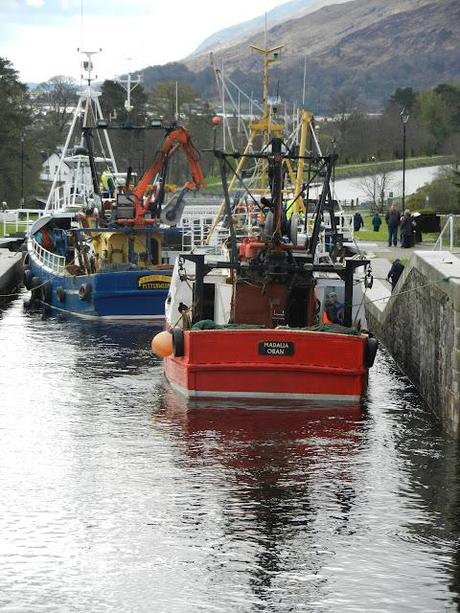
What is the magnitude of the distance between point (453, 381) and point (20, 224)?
53.1 metres

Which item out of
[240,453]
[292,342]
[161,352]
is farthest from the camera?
[161,352]

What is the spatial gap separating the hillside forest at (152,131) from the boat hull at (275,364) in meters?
16.0

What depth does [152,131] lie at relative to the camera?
3703 inches

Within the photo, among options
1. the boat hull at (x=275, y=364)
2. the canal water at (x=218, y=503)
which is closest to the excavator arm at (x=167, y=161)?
the canal water at (x=218, y=503)

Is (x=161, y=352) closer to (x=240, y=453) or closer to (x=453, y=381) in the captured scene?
(x=240, y=453)

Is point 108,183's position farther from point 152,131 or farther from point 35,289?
point 152,131

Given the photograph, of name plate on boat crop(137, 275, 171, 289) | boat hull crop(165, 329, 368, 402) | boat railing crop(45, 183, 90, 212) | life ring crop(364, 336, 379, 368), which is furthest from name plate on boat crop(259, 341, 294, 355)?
boat railing crop(45, 183, 90, 212)

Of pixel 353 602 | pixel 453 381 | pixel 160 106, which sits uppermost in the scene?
pixel 160 106

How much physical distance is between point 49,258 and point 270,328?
20.6 m

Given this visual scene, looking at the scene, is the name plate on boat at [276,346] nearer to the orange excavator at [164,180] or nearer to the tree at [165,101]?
the orange excavator at [164,180]

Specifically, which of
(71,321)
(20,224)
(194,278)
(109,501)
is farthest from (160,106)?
(109,501)

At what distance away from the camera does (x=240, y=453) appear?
22.2 metres

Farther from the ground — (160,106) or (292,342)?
(160,106)

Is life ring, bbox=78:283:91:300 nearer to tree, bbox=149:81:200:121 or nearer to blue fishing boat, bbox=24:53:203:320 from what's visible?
blue fishing boat, bbox=24:53:203:320
